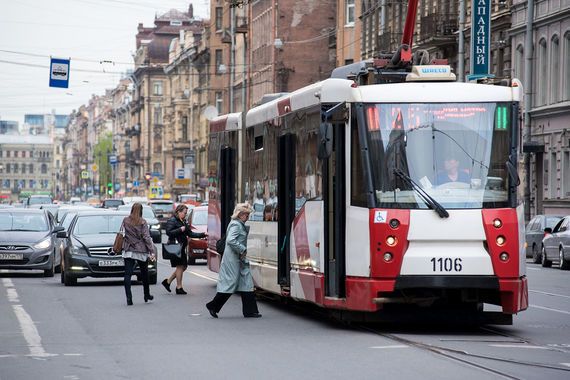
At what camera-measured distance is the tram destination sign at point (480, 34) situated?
5119 centimetres

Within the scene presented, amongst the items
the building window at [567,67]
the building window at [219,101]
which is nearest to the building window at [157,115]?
the building window at [219,101]

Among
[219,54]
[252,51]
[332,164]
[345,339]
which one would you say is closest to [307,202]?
[332,164]

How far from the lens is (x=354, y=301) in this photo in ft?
59.1

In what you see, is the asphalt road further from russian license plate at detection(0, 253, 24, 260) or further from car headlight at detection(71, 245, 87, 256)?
russian license plate at detection(0, 253, 24, 260)

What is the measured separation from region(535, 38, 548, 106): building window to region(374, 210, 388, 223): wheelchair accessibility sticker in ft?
134

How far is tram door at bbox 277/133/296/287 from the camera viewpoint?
20.8 metres

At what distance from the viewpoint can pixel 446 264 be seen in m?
17.6

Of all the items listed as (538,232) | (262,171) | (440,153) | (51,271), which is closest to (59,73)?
(538,232)

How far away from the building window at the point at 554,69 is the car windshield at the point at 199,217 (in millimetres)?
17152

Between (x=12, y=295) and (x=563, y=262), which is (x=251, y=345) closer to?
(x=12, y=295)

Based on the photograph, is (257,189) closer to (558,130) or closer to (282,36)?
(558,130)

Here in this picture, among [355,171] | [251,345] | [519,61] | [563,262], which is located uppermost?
[519,61]

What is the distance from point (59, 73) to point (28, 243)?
28.0 metres

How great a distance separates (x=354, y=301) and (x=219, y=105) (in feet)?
323
